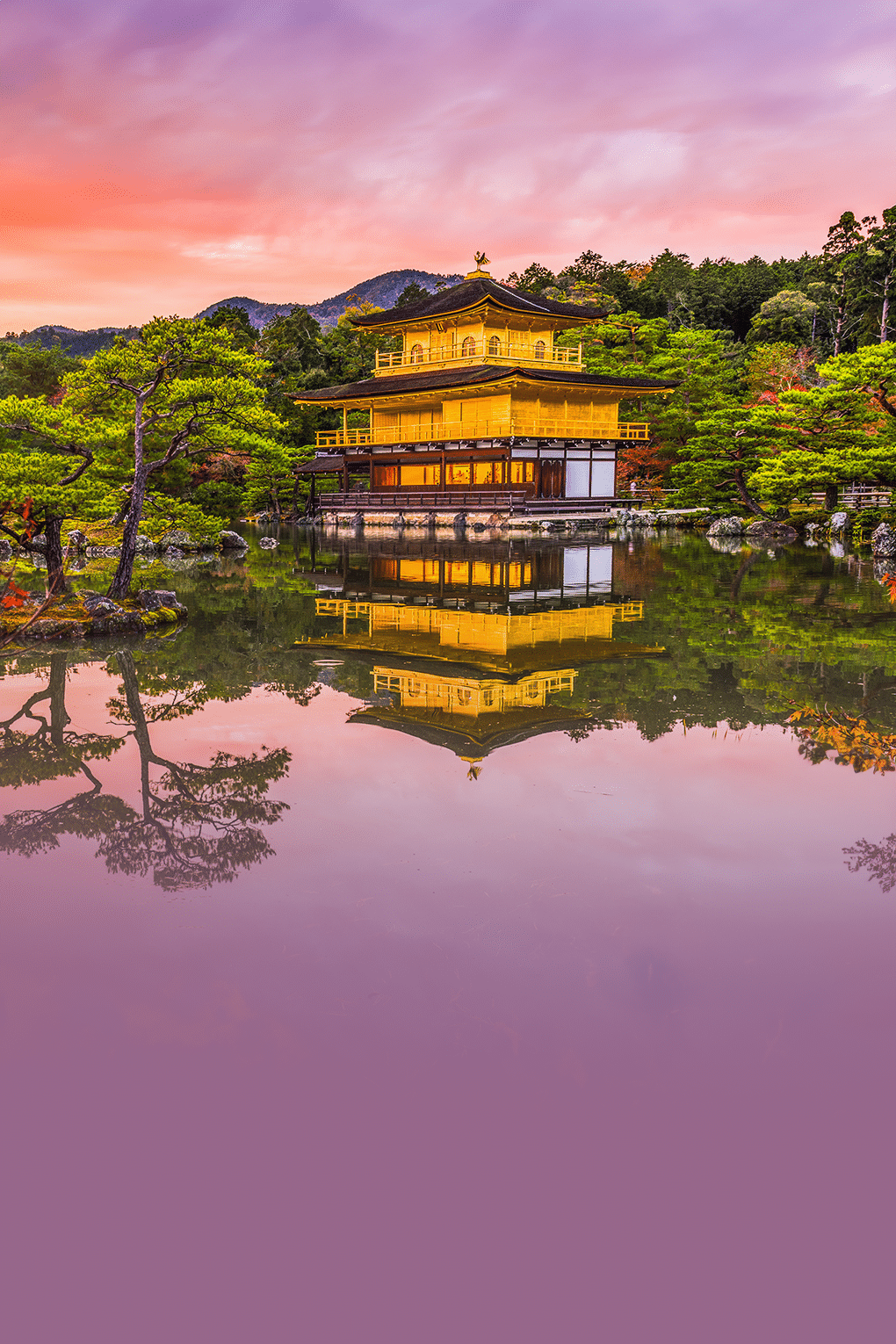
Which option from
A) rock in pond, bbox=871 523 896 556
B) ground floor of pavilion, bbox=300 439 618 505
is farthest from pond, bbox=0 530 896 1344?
ground floor of pavilion, bbox=300 439 618 505

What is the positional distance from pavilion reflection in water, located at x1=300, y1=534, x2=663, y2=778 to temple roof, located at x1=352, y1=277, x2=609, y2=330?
22851 mm

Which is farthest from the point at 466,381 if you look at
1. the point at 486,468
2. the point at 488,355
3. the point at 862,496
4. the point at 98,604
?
the point at 98,604

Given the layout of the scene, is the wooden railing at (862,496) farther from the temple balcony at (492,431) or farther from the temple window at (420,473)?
the temple window at (420,473)

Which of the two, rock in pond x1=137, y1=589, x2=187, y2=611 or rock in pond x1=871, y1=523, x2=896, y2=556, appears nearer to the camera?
rock in pond x1=137, y1=589, x2=187, y2=611

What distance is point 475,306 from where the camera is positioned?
4353 centimetres

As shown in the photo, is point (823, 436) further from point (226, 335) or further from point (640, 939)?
point (640, 939)

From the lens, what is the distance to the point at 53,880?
5988mm

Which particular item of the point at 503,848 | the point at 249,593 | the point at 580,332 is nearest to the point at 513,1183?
the point at 503,848

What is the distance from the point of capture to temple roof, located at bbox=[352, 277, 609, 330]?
43.9 meters

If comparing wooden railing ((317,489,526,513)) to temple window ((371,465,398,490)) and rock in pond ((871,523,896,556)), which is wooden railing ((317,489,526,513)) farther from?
rock in pond ((871,523,896,556))

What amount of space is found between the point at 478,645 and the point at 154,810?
7.66 metres

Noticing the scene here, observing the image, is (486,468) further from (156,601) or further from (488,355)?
(156,601)

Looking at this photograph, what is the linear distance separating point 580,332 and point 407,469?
1612 cm

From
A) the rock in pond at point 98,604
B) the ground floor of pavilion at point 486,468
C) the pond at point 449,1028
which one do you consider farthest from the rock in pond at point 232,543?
the pond at point 449,1028
